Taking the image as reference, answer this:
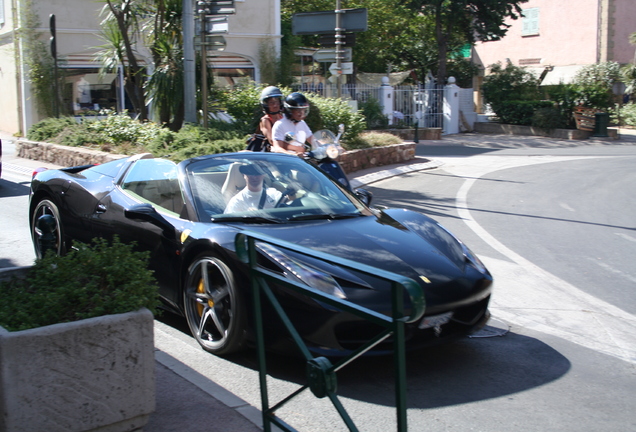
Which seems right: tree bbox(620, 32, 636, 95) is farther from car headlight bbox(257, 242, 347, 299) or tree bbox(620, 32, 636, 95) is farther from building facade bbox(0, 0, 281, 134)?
car headlight bbox(257, 242, 347, 299)

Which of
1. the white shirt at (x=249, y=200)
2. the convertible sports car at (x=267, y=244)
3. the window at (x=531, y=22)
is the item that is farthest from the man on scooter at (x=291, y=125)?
the window at (x=531, y=22)

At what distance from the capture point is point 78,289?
310 cm

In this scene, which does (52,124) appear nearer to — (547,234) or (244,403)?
(547,234)

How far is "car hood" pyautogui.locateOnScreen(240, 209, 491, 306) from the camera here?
4196 mm

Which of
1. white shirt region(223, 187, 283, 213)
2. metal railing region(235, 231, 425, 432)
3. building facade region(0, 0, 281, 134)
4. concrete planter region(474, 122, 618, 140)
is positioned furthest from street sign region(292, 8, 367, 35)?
concrete planter region(474, 122, 618, 140)

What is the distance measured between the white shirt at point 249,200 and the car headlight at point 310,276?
1.04m

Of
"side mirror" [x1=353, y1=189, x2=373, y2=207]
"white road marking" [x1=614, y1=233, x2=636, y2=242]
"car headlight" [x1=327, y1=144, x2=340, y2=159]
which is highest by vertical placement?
"car headlight" [x1=327, y1=144, x2=340, y2=159]

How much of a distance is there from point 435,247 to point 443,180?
9.82 metres

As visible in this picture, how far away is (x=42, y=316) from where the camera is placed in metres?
2.98

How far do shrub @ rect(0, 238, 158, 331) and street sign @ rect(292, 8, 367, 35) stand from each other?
1118cm

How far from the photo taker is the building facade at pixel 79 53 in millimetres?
21875

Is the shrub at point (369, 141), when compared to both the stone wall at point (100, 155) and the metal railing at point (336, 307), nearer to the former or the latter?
the stone wall at point (100, 155)

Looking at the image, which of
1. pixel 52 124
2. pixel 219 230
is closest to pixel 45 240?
pixel 219 230

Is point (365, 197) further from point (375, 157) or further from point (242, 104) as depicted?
point (375, 157)
